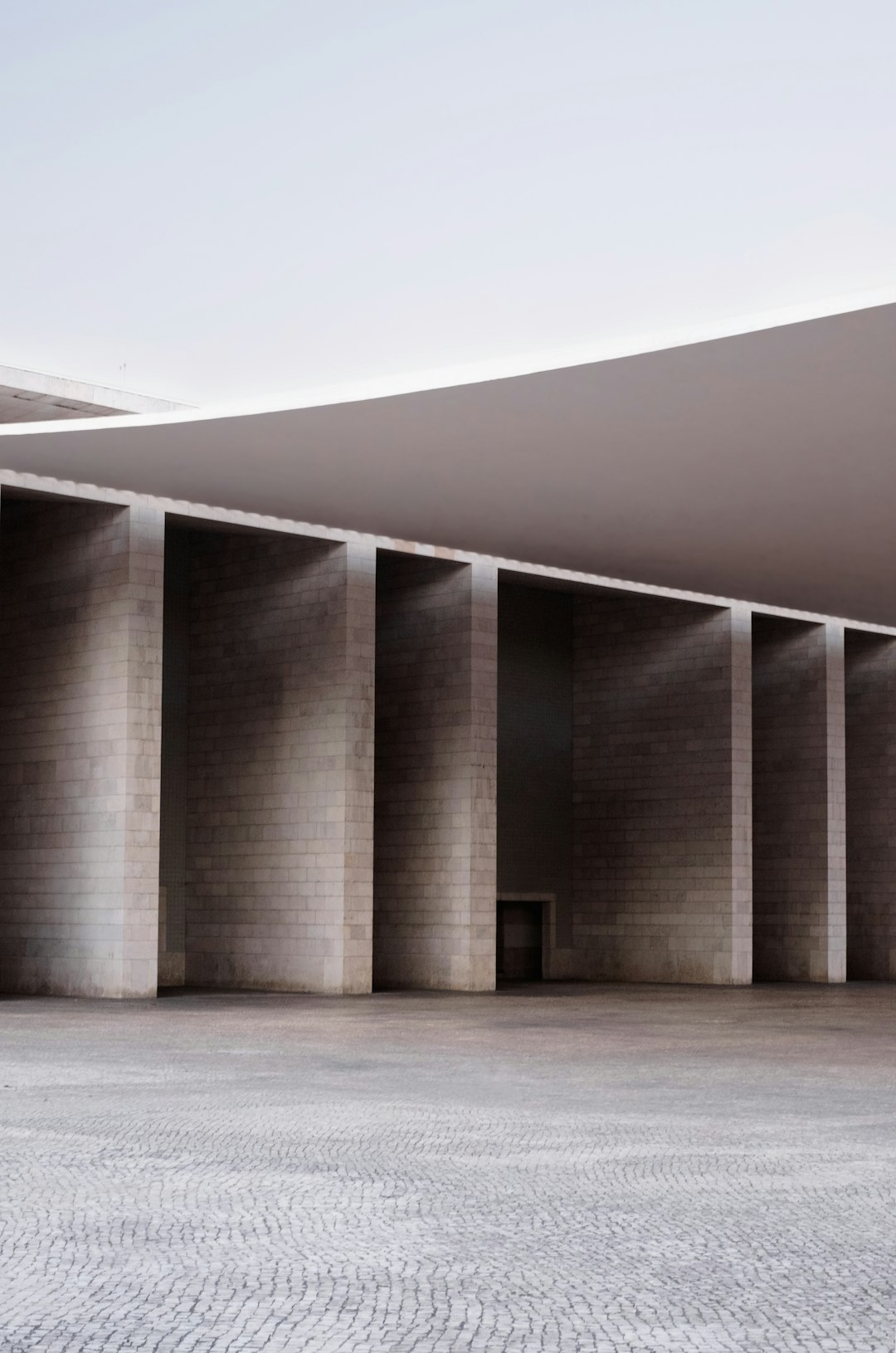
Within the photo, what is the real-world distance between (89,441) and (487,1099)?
9.30m

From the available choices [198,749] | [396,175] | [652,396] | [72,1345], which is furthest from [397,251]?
[72,1345]

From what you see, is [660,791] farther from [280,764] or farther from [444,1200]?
[444,1200]

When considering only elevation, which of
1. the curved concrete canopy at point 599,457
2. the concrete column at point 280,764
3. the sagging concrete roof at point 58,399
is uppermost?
the sagging concrete roof at point 58,399

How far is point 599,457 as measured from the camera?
1700 centimetres

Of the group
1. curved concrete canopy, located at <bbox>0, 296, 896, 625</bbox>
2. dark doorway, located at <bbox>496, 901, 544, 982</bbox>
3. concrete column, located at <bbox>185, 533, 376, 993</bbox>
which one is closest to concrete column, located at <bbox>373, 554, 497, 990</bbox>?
curved concrete canopy, located at <bbox>0, 296, 896, 625</bbox>

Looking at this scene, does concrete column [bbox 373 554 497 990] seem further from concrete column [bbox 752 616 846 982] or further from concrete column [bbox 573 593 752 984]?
concrete column [bbox 752 616 846 982]

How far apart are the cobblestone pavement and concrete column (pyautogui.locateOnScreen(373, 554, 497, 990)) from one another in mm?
10348

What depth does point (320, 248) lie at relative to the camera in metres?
19.6

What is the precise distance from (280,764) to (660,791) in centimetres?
763

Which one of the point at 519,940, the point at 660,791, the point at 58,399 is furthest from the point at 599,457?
the point at 519,940

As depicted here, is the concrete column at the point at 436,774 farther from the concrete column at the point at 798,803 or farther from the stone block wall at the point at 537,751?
the concrete column at the point at 798,803

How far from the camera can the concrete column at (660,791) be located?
26.5m

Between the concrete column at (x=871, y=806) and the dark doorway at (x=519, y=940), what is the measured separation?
6.46 metres

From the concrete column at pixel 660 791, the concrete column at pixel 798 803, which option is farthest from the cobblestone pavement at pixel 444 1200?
the concrete column at pixel 798 803
